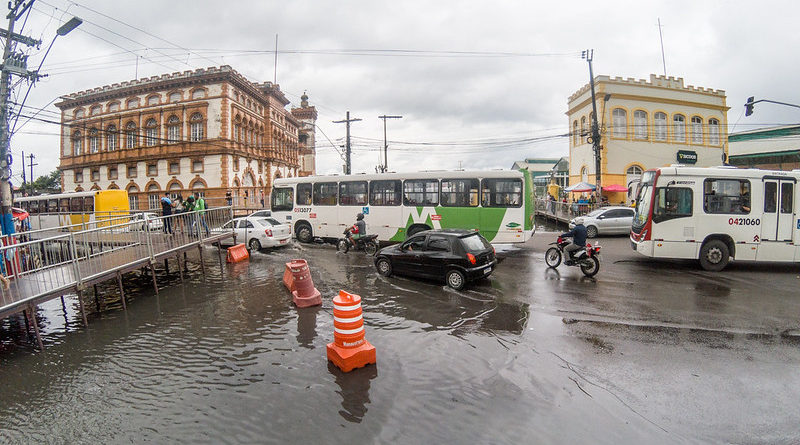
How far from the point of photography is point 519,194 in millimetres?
14344

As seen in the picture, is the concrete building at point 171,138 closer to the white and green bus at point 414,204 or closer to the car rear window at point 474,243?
the white and green bus at point 414,204

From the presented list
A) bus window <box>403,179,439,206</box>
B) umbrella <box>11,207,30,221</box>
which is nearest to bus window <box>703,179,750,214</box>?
bus window <box>403,179,439,206</box>

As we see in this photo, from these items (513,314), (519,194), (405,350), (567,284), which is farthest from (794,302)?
(405,350)

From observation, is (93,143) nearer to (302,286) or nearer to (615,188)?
(302,286)

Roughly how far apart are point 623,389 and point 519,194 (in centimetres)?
1012

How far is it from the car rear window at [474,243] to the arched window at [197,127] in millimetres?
35346

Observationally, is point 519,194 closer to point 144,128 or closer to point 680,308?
point 680,308

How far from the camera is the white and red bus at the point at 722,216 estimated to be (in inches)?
449

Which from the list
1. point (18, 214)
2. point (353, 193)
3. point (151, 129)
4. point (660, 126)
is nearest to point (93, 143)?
point (151, 129)

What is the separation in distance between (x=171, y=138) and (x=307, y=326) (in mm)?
38567

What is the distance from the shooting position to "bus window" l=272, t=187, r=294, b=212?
19.3m

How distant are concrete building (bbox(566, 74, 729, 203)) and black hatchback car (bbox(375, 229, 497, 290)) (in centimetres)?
2470

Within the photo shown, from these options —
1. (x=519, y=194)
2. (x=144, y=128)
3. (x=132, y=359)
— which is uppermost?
(x=144, y=128)

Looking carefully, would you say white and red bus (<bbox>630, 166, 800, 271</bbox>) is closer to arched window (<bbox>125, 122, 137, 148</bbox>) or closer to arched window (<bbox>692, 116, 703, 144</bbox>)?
arched window (<bbox>692, 116, 703, 144</bbox>)
